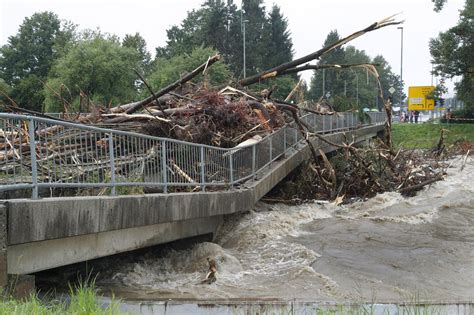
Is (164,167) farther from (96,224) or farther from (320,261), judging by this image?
(320,261)

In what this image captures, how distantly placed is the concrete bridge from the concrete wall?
0.4 inches

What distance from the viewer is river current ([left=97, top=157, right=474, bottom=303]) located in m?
8.05

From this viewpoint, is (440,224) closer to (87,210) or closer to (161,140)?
(161,140)

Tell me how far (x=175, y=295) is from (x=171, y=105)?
24.2 ft

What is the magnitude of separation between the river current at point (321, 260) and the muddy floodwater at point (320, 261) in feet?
0.05

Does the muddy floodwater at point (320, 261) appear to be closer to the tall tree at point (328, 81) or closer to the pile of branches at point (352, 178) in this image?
the pile of branches at point (352, 178)

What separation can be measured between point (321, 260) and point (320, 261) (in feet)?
0.30

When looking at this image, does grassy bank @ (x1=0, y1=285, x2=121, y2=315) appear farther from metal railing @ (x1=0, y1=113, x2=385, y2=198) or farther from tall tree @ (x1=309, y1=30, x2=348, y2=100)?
tall tree @ (x1=309, y1=30, x2=348, y2=100)

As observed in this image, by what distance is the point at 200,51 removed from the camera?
6053 cm

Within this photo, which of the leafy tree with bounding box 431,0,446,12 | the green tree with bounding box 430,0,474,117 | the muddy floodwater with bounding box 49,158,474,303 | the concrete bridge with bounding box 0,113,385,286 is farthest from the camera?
the leafy tree with bounding box 431,0,446,12

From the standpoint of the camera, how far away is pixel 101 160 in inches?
304

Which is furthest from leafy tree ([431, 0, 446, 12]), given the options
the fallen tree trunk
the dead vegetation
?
the fallen tree trunk

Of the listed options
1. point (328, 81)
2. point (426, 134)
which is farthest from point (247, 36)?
point (426, 134)

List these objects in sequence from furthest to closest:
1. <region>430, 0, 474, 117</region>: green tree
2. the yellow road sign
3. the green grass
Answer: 1. the yellow road sign
2. <region>430, 0, 474, 117</region>: green tree
3. the green grass
